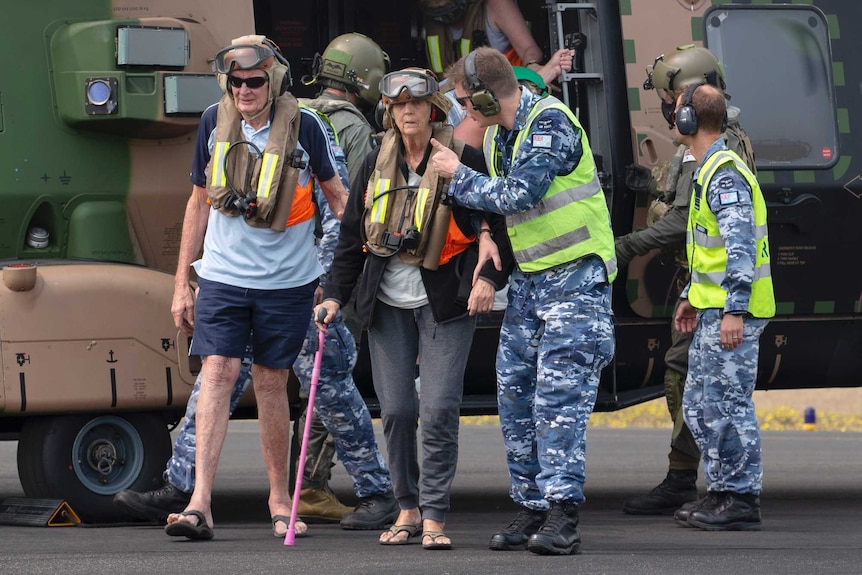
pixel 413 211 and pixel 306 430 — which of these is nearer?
pixel 413 211

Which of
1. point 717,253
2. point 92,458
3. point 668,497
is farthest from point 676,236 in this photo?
point 92,458

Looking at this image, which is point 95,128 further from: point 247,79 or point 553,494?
point 553,494

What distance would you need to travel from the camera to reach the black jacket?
20.1ft

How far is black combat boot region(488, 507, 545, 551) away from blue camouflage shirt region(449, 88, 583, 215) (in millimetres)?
1128

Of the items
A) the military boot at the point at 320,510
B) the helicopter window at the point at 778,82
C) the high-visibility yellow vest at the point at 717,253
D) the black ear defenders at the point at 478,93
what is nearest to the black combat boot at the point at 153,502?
the military boot at the point at 320,510

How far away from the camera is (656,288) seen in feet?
26.6

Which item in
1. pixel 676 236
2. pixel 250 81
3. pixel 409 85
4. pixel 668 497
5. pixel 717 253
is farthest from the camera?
pixel 668 497

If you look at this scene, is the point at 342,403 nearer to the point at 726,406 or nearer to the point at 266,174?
the point at 266,174

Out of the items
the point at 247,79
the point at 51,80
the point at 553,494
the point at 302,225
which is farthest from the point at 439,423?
the point at 51,80

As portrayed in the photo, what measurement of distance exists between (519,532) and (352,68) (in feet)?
7.57

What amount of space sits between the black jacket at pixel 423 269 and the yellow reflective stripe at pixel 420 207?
110 millimetres

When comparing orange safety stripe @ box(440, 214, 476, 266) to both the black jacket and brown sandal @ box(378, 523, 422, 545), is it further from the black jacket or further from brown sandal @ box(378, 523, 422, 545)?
brown sandal @ box(378, 523, 422, 545)

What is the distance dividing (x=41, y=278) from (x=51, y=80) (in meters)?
0.94

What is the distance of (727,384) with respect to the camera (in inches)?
275
